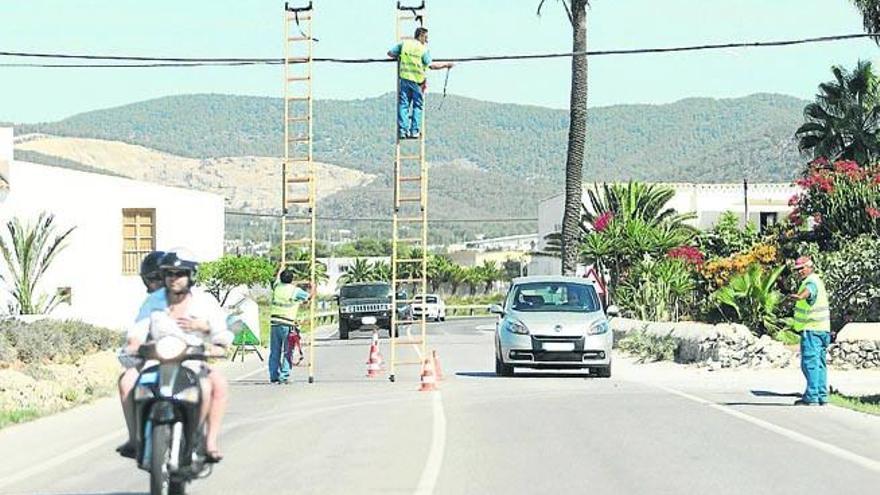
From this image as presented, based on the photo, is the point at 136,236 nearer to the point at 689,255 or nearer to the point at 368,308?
the point at 368,308

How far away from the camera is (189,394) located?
10.5m

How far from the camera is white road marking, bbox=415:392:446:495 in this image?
40.4ft

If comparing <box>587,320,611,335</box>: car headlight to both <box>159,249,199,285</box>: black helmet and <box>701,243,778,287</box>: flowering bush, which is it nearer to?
<box>701,243,778,287</box>: flowering bush

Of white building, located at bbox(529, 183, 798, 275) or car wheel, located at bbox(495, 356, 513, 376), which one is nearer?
car wheel, located at bbox(495, 356, 513, 376)

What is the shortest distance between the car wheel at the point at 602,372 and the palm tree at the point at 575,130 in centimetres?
Answer: 1763

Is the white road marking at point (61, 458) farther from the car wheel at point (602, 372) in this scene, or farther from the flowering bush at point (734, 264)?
the flowering bush at point (734, 264)

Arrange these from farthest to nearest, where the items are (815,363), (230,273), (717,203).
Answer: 1. (717,203)
2. (230,273)
3. (815,363)

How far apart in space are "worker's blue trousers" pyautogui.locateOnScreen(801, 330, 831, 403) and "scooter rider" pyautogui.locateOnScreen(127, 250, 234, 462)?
10.9 metres

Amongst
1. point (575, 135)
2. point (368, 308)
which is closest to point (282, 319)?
point (575, 135)

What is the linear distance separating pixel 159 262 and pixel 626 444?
6247mm

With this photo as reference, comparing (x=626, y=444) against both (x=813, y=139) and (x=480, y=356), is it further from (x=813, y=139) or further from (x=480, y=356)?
(x=813, y=139)

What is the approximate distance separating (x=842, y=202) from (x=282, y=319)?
60.5 feet

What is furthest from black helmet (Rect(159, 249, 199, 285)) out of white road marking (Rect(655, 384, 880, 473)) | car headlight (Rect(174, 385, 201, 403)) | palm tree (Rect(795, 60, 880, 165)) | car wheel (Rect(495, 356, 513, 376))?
palm tree (Rect(795, 60, 880, 165))

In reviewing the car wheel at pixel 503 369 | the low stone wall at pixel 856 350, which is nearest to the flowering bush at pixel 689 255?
the low stone wall at pixel 856 350
